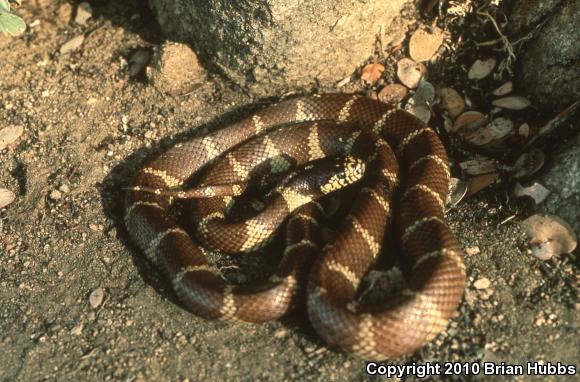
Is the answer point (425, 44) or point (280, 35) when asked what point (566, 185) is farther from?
point (280, 35)

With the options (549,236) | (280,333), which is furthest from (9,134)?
(549,236)

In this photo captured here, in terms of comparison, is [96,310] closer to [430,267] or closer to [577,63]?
[430,267]

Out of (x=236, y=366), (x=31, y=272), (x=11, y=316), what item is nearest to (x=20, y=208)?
(x=31, y=272)

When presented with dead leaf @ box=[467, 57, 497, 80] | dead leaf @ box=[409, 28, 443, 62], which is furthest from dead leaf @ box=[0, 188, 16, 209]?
dead leaf @ box=[467, 57, 497, 80]

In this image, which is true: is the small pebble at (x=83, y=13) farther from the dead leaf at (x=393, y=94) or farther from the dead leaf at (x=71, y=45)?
the dead leaf at (x=393, y=94)

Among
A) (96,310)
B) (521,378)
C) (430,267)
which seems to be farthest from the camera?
(96,310)

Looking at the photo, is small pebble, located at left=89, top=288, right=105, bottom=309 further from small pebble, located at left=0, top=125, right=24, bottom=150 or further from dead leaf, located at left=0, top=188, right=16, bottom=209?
small pebble, located at left=0, top=125, right=24, bottom=150

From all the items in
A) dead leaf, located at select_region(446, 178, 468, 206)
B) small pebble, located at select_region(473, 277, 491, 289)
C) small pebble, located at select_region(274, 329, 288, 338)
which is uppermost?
dead leaf, located at select_region(446, 178, 468, 206)

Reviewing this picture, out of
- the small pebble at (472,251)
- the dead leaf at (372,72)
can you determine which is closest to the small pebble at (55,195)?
the dead leaf at (372,72)
